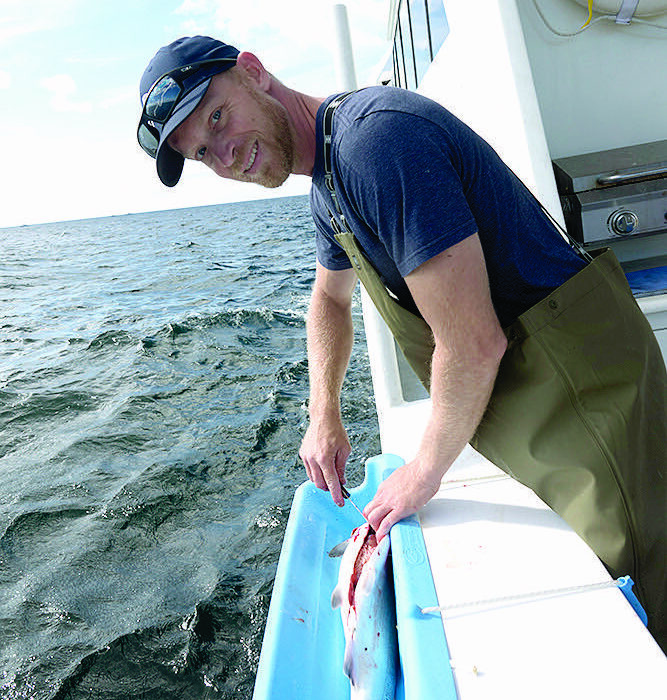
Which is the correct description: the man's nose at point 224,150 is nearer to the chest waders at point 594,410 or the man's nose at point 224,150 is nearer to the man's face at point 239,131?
the man's face at point 239,131

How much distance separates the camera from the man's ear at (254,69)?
63.0 inches

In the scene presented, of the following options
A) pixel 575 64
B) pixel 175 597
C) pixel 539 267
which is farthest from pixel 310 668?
pixel 575 64

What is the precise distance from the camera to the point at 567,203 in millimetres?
3369

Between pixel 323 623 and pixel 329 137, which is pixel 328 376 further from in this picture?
pixel 329 137

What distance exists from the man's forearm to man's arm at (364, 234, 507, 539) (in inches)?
22.9

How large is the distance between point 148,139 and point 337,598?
4.41 feet

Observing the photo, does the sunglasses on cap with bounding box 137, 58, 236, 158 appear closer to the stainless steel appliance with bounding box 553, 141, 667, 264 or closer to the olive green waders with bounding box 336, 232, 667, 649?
the olive green waders with bounding box 336, 232, 667, 649

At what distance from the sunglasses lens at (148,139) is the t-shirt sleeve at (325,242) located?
47cm

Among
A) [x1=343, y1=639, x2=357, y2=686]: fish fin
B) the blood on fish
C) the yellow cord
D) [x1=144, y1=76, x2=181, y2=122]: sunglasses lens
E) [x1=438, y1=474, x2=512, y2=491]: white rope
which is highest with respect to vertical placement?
[x1=144, y1=76, x2=181, y2=122]: sunglasses lens

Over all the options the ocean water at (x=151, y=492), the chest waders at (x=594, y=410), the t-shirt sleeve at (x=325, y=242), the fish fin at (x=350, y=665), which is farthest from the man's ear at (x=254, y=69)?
the ocean water at (x=151, y=492)

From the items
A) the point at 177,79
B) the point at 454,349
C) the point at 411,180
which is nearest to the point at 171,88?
the point at 177,79

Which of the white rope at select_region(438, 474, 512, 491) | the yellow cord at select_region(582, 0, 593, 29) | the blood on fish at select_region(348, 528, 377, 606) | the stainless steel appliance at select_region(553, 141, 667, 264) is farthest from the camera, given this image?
the yellow cord at select_region(582, 0, 593, 29)

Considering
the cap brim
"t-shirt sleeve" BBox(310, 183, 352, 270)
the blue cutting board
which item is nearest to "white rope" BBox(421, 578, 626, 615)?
the blue cutting board

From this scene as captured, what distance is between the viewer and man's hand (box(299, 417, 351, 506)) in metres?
2.11
